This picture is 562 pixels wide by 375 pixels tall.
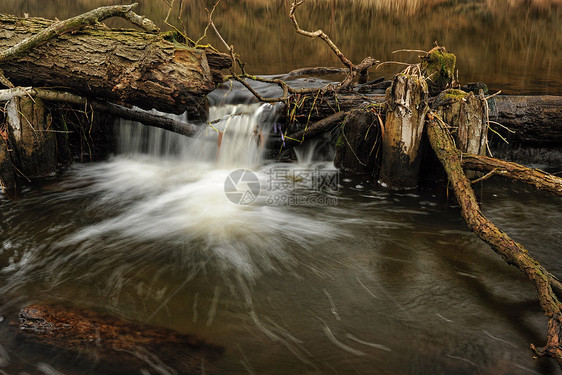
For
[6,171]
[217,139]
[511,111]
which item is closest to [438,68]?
[511,111]

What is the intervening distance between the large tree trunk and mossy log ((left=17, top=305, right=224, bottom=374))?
2670 millimetres

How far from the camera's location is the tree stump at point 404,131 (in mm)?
4535

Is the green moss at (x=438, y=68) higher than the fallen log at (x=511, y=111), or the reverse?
the green moss at (x=438, y=68)

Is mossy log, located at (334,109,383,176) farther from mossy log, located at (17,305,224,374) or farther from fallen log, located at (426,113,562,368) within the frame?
mossy log, located at (17,305,224,374)

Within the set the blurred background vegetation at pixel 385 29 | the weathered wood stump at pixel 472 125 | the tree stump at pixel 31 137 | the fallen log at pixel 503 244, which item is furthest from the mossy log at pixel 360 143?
the blurred background vegetation at pixel 385 29

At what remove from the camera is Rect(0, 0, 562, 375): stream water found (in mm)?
2463

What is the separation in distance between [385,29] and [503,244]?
1391 centimetres

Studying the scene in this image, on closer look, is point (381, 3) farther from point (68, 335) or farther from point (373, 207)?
point (68, 335)

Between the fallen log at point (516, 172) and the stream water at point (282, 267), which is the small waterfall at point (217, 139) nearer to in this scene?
the stream water at point (282, 267)

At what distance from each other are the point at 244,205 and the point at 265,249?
1073 millimetres

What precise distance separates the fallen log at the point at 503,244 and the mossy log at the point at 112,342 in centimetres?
185

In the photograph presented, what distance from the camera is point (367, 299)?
2986mm

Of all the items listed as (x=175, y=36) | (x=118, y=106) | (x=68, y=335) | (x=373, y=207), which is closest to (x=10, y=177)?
(x=118, y=106)

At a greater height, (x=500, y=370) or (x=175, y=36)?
(x=175, y=36)
